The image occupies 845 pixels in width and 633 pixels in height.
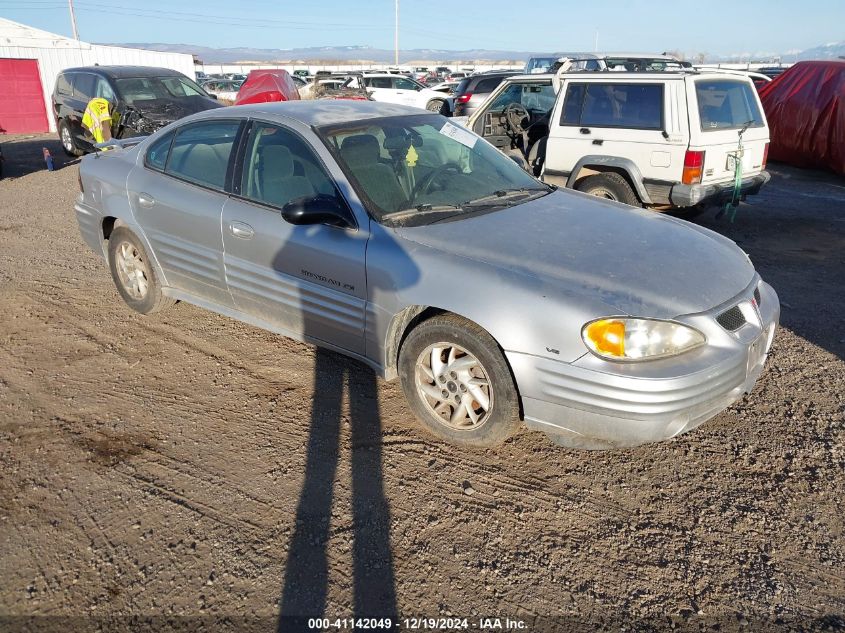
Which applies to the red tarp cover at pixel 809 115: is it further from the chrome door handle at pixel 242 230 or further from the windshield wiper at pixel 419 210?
the chrome door handle at pixel 242 230

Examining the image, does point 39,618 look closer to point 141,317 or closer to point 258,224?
point 258,224

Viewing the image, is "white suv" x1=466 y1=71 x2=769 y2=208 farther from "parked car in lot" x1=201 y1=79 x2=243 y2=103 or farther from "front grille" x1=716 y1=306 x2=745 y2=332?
"parked car in lot" x1=201 y1=79 x2=243 y2=103

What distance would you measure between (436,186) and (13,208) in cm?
821

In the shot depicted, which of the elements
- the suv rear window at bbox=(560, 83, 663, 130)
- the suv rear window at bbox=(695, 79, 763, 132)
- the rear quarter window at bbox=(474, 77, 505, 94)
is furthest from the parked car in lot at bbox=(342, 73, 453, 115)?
the suv rear window at bbox=(695, 79, 763, 132)

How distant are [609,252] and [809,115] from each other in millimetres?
11413

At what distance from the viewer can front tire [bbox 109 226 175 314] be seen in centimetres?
480

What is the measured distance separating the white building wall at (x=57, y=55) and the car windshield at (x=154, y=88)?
8.73 meters

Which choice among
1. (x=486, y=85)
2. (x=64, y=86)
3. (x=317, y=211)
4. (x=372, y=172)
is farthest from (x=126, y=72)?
(x=317, y=211)

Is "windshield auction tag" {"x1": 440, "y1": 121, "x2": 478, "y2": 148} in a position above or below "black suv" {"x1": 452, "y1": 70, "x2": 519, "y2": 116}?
above

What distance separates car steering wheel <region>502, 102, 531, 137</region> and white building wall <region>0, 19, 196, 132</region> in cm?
1582

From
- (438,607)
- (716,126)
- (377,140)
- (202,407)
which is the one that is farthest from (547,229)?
(716,126)

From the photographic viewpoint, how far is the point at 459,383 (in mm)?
3205

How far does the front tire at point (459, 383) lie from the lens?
3027mm

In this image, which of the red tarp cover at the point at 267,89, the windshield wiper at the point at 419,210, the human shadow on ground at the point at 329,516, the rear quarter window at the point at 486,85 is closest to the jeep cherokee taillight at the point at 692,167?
the windshield wiper at the point at 419,210
